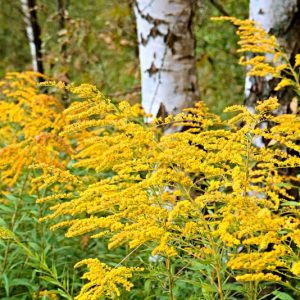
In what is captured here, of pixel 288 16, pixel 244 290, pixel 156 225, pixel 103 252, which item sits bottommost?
pixel 103 252

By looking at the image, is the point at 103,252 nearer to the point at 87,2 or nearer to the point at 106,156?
the point at 106,156

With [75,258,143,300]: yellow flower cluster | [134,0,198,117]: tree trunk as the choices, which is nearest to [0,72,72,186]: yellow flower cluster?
[134,0,198,117]: tree trunk

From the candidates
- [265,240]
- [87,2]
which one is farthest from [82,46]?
[87,2]

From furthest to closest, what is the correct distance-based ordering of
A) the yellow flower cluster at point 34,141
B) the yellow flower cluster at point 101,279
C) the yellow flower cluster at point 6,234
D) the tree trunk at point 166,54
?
the tree trunk at point 166,54 < the yellow flower cluster at point 34,141 < the yellow flower cluster at point 6,234 < the yellow flower cluster at point 101,279

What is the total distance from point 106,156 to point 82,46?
14.3 feet

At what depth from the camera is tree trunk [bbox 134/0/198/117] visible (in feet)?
11.1

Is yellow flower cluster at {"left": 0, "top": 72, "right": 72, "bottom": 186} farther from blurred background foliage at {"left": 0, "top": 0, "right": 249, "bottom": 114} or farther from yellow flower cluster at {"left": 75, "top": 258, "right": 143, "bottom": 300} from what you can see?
blurred background foliage at {"left": 0, "top": 0, "right": 249, "bottom": 114}

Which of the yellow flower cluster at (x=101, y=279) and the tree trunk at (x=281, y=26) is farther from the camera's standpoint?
the tree trunk at (x=281, y=26)

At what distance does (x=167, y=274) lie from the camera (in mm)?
1985

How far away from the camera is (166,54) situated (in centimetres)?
340

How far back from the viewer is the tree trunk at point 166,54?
3385mm

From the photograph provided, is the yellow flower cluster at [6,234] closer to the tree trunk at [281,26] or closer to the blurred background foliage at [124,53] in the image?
the tree trunk at [281,26]

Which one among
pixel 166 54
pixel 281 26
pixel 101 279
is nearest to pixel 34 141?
pixel 166 54

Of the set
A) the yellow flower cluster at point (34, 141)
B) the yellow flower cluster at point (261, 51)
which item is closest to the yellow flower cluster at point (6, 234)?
the yellow flower cluster at point (34, 141)
